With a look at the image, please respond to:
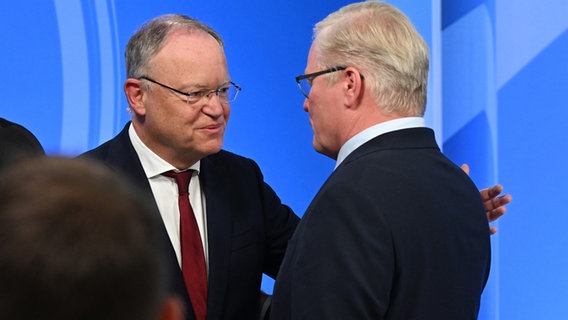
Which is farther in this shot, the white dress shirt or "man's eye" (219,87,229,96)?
"man's eye" (219,87,229,96)

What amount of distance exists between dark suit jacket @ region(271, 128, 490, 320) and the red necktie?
354mm

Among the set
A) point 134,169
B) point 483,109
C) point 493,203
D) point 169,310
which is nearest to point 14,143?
point 134,169

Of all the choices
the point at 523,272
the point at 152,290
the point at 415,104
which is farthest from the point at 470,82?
the point at 152,290

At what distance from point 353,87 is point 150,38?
24.0 inches

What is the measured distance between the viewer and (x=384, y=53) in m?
1.83

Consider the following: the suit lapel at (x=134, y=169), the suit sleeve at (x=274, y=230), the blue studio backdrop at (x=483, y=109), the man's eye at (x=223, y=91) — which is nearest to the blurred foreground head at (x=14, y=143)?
the suit lapel at (x=134, y=169)

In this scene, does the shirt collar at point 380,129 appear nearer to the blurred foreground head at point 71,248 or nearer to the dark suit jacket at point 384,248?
the dark suit jacket at point 384,248

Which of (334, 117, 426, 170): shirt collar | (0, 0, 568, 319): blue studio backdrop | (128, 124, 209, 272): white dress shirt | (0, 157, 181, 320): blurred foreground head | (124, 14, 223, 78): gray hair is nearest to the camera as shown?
(0, 157, 181, 320): blurred foreground head

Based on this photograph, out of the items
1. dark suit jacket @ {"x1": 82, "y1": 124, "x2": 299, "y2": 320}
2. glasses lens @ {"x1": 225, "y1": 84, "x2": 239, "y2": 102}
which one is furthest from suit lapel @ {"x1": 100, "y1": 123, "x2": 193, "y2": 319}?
glasses lens @ {"x1": 225, "y1": 84, "x2": 239, "y2": 102}

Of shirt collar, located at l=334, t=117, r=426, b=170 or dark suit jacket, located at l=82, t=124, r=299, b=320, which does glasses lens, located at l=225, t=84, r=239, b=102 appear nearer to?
dark suit jacket, located at l=82, t=124, r=299, b=320

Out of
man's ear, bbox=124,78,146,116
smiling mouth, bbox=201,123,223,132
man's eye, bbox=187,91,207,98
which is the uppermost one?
man's eye, bbox=187,91,207,98

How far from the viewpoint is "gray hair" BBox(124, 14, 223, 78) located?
2.18 metres

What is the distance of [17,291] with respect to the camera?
65 centimetres

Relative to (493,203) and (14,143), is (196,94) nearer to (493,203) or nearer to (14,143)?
(14,143)
